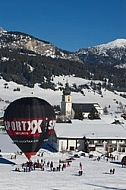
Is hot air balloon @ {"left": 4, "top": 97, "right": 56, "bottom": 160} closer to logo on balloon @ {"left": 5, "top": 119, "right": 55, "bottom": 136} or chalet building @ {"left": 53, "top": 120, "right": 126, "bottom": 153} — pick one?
logo on balloon @ {"left": 5, "top": 119, "right": 55, "bottom": 136}

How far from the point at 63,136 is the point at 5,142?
9.44 m

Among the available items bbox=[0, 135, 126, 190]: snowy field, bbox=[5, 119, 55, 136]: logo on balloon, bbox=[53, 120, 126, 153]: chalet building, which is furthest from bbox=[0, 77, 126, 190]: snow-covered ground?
bbox=[53, 120, 126, 153]: chalet building

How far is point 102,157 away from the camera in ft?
153

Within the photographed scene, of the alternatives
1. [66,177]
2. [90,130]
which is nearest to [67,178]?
[66,177]

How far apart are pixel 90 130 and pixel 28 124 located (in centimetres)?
2011

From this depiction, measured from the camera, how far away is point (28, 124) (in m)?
37.2

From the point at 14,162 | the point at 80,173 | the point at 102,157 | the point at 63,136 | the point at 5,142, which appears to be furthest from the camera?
the point at 5,142

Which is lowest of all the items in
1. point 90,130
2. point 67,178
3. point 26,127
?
point 67,178

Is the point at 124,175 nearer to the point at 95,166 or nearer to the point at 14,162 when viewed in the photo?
the point at 95,166

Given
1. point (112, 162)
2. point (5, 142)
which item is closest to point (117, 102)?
point (5, 142)

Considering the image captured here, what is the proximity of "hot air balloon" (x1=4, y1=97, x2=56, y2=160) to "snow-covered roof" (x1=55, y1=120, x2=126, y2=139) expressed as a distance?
47.7ft

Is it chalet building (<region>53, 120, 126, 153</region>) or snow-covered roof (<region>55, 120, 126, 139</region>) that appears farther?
snow-covered roof (<region>55, 120, 126, 139</region>)

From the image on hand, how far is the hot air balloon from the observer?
3722 centimetres

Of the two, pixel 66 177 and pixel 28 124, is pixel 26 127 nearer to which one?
pixel 28 124
